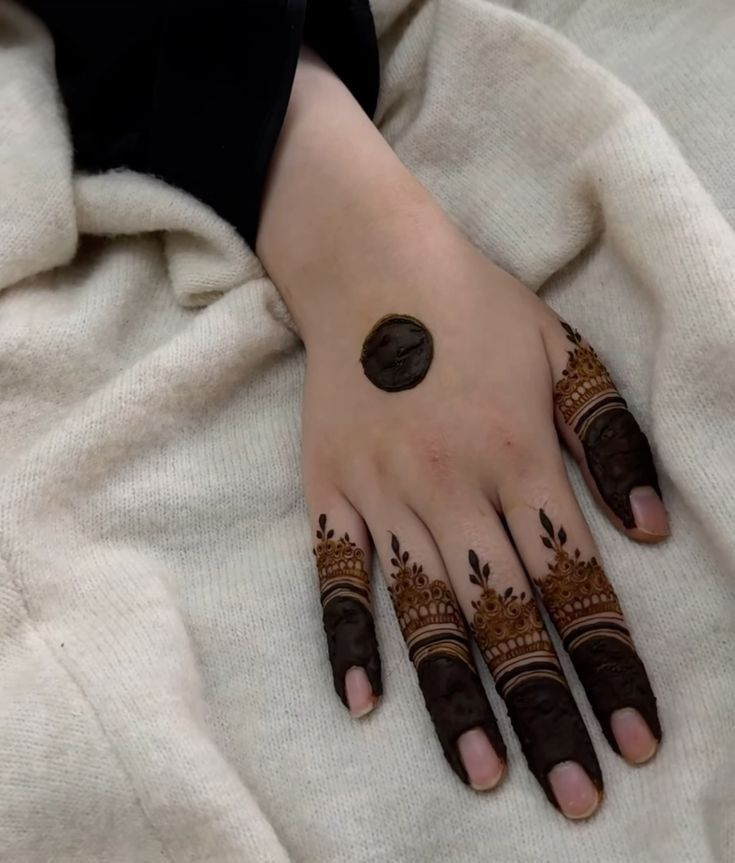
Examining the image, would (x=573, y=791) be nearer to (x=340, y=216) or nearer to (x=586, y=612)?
(x=586, y=612)

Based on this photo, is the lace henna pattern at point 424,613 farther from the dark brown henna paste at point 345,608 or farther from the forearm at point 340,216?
the forearm at point 340,216

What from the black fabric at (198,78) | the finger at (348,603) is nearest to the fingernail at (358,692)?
the finger at (348,603)

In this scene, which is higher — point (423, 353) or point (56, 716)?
point (423, 353)

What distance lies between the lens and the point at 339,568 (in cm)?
58

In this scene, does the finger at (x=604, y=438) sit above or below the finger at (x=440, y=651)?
above

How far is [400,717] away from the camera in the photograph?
1.78 ft

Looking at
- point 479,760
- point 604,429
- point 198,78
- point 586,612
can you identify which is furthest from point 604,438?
point 198,78

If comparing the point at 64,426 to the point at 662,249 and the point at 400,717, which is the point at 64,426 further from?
the point at 662,249

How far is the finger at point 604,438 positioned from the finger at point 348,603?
16cm

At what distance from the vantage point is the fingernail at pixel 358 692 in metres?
0.54

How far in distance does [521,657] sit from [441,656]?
1.9 inches

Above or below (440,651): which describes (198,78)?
→ above

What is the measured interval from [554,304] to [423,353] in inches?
4.2

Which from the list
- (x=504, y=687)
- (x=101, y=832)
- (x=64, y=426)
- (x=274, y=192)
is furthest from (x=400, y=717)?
(x=274, y=192)
